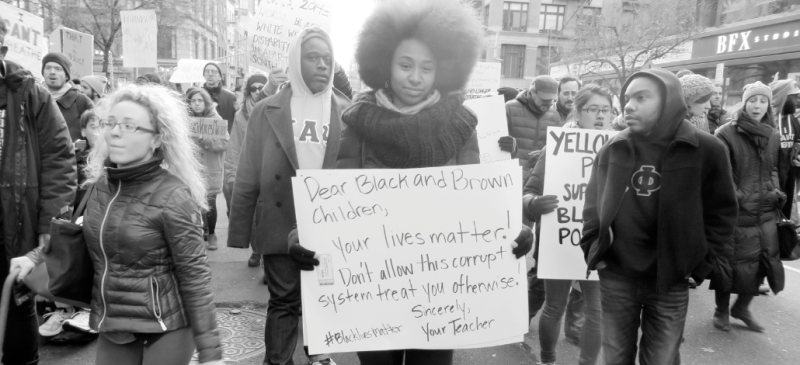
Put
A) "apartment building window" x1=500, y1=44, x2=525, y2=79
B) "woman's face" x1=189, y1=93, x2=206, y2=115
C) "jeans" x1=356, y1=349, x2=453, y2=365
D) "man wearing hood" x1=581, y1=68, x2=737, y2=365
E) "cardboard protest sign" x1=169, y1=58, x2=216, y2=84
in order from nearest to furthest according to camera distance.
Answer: "jeans" x1=356, y1=349, x2=453, y2=365 < "man wearing hood" x1=581, y1=68, x2=737, y2=365 < "woman's face" x1=189, y1=93, x2=206, y2=115 < "cardboard protest sign" x1=169, y1=58, x2=216, y2=84 < "apartment building window" x1=500, y1=44, x2=525, y2=79

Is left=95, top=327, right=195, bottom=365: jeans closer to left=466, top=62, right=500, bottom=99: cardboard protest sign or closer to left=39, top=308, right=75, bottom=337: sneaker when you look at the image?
left=39, top=308, right=75, bottom=337: sneaker

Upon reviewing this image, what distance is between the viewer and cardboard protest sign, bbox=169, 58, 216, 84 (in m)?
13.7

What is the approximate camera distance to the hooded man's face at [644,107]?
2.60 meters

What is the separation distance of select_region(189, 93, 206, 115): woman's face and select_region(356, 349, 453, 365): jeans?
4.94 metres

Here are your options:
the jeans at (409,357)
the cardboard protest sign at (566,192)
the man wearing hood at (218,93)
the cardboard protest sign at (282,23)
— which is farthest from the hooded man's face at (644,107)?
the man wearing hood at (218,93)

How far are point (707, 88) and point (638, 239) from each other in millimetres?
1590

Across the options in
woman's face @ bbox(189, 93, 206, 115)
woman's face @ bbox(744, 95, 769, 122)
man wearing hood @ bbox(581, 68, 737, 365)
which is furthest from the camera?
woman's face @ bbox(189, 93, 206, 115)

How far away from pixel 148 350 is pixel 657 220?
7.74 feet

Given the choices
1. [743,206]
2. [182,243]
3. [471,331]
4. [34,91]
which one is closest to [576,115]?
[743,206]

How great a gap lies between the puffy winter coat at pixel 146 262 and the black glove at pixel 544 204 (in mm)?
1858

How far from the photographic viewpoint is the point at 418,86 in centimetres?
218

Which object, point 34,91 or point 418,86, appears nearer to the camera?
point 418,86

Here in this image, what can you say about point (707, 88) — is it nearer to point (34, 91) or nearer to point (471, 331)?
point (471, 331)

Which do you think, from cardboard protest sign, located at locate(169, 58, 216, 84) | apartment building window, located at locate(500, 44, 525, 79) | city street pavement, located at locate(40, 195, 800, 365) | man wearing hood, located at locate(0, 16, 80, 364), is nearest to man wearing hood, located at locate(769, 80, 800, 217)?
city street pavement, located at locate(40, 195, 800, 365)
